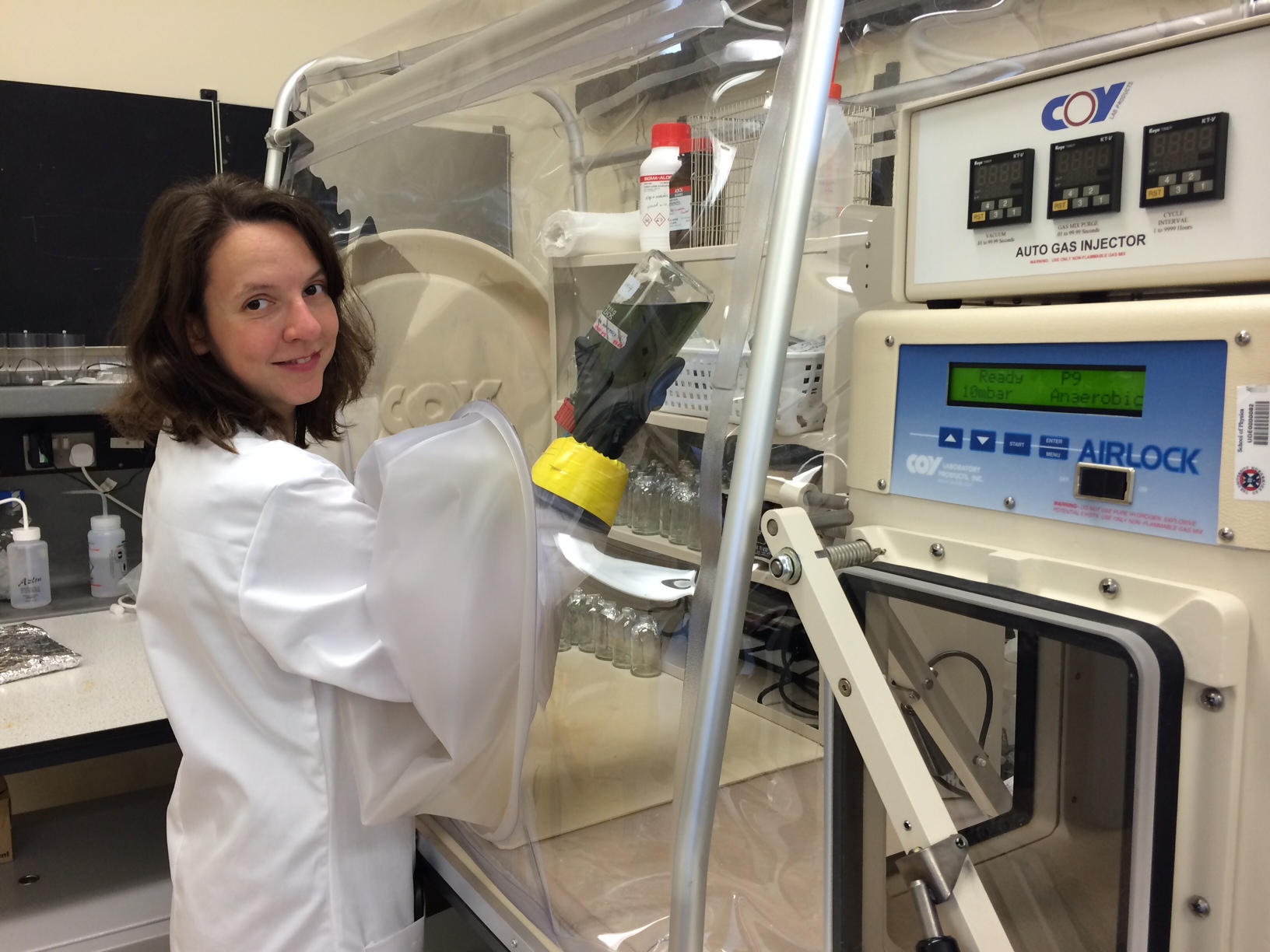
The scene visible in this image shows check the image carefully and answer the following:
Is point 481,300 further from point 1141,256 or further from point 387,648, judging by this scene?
point 1141,256

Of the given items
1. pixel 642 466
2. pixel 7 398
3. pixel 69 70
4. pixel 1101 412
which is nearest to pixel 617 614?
pixel 642 466

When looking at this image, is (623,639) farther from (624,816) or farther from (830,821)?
(830,821)

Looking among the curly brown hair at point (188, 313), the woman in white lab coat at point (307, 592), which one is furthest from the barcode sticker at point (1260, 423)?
the curly brown hair at point (188, 313)

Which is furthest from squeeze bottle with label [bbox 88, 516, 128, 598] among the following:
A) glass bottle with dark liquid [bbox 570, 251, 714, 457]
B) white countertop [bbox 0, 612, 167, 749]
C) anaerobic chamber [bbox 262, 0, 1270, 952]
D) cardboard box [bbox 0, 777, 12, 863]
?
glass bottle with dark liquid [bbox 570, 251, 714, 457]

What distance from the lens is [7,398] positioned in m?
1.99

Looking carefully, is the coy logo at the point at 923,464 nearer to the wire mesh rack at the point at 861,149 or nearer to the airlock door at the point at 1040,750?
the airlock door at the point at 1040,750

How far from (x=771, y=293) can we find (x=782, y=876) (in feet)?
2.00

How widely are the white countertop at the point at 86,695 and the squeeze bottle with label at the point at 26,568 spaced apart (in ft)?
0.63

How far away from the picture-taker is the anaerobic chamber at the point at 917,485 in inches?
21.2

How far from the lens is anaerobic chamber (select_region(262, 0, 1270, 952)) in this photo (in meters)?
0.54

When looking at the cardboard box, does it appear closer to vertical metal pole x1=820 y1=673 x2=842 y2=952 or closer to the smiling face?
the smiling face

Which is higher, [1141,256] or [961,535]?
[1141,256]

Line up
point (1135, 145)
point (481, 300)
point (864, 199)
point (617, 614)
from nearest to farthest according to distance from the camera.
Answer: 1. point (1135, 145)
2. point (864, 199)
3. point (617, 614)
4. point (481, 300)

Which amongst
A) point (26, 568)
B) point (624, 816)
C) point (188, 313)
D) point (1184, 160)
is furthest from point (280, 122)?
point (1184, 160)
